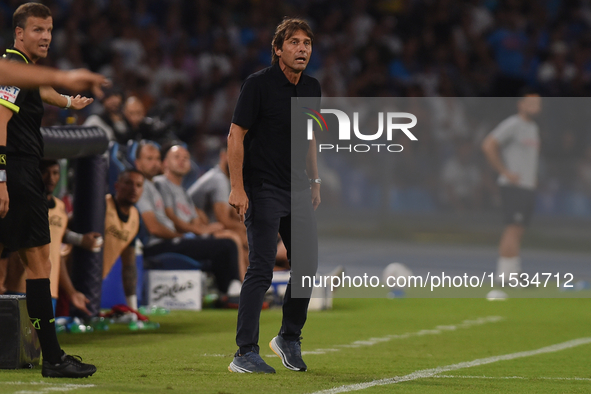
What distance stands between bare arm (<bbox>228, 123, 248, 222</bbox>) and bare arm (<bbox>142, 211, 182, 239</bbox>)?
15.2 ft

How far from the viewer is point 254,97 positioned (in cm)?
529

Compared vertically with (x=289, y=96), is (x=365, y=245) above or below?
below

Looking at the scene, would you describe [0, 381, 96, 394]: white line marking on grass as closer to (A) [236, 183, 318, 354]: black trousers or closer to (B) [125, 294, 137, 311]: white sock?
(A) [236, 183, 318, 354]: black trousers

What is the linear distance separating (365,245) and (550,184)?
3.31 metres

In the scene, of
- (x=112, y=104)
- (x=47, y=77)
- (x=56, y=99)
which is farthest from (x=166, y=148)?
(x=47, y=77)

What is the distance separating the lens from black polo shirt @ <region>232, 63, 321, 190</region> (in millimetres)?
5336

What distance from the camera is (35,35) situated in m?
4.92

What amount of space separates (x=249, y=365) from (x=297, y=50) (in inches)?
67.8

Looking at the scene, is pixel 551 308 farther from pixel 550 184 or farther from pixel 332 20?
pixel 332 20

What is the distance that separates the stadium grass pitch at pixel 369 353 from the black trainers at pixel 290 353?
2.2 inches

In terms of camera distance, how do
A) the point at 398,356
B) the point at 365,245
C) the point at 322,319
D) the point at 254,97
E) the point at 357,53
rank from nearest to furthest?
the point at 254,97
the point at 398,356
the point at 322,319
the point at 365,245
the point at 357,53

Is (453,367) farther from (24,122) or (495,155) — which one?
(495,155)

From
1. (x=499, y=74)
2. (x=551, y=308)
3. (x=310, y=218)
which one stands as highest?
(x=499, y=74)

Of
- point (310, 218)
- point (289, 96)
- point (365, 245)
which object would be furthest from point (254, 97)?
point (365, 245)
